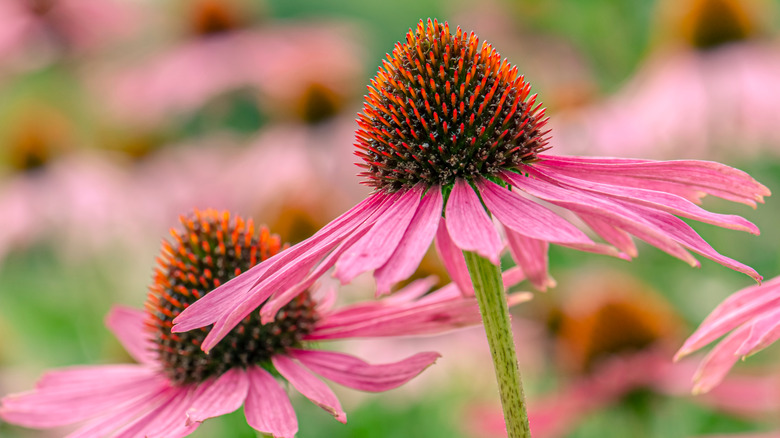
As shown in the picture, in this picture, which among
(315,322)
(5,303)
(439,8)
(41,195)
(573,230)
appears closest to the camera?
(573,230)

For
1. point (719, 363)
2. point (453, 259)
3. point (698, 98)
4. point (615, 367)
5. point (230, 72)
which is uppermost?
point (230, 72)

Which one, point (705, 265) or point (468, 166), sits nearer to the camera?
point (468, 166)

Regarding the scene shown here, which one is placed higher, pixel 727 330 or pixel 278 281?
pixel 278 281

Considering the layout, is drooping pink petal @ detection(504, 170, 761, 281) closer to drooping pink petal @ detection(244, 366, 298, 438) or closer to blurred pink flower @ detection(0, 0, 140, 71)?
drooping pink petal @ detection(244, 366, 298, 438)

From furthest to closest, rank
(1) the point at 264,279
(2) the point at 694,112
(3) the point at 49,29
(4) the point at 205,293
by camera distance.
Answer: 1. (3) the point at 49,29
2. (2) the point at 694,112
3. (4) the point at 205,293
4. (1) the point at 264,279

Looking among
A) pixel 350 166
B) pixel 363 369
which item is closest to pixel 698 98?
pixel 350 166

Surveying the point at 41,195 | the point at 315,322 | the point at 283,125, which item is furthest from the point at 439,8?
the point at 315,322

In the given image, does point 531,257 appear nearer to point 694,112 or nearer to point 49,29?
point 694,112

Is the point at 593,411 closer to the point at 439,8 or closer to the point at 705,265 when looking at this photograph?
the point at 705,265
